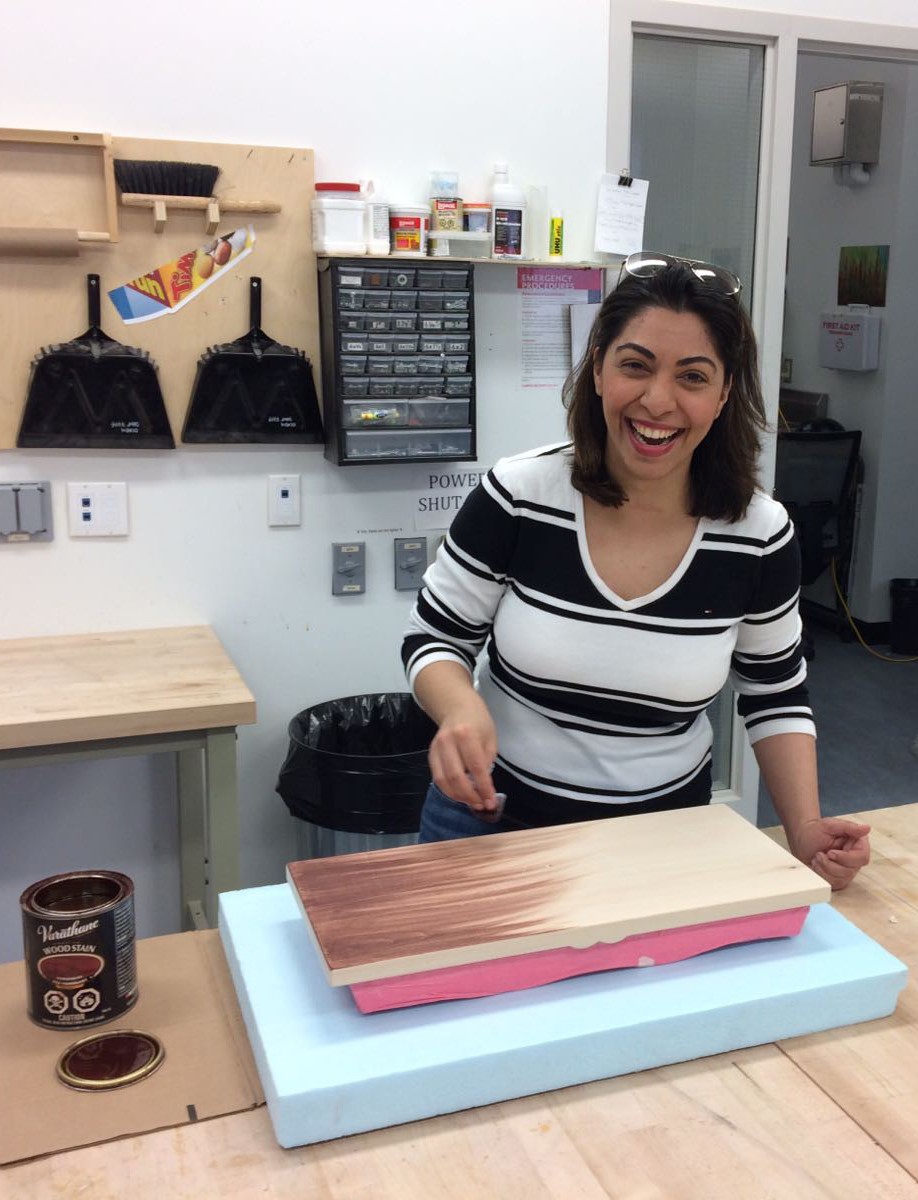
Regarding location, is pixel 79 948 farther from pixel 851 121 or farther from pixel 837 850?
pixel 851 121

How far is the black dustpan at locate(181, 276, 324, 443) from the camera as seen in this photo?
2.44m

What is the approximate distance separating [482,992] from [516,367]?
77.4 inches

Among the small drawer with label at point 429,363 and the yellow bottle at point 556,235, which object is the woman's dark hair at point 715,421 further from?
the yellow bottle at point 556,235

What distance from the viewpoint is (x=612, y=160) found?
2.68m

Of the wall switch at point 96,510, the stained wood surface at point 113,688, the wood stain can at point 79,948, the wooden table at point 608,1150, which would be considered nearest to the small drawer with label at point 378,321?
the wall switch at point 96,510

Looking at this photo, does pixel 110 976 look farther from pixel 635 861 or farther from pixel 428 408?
pixel 428 408

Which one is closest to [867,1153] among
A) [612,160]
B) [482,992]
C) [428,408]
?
[482,992]

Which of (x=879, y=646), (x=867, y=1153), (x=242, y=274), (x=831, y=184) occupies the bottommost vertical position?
(x=879, y=646)

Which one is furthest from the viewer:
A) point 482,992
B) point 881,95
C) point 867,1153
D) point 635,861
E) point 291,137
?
point 881,95

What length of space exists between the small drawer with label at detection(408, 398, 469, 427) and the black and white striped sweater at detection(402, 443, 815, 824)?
103 centimetres

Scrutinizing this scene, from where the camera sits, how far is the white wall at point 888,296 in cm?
509

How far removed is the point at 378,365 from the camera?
2.47 m

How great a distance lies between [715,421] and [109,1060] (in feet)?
3.35

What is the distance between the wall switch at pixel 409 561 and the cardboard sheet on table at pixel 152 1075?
1.61 meters
